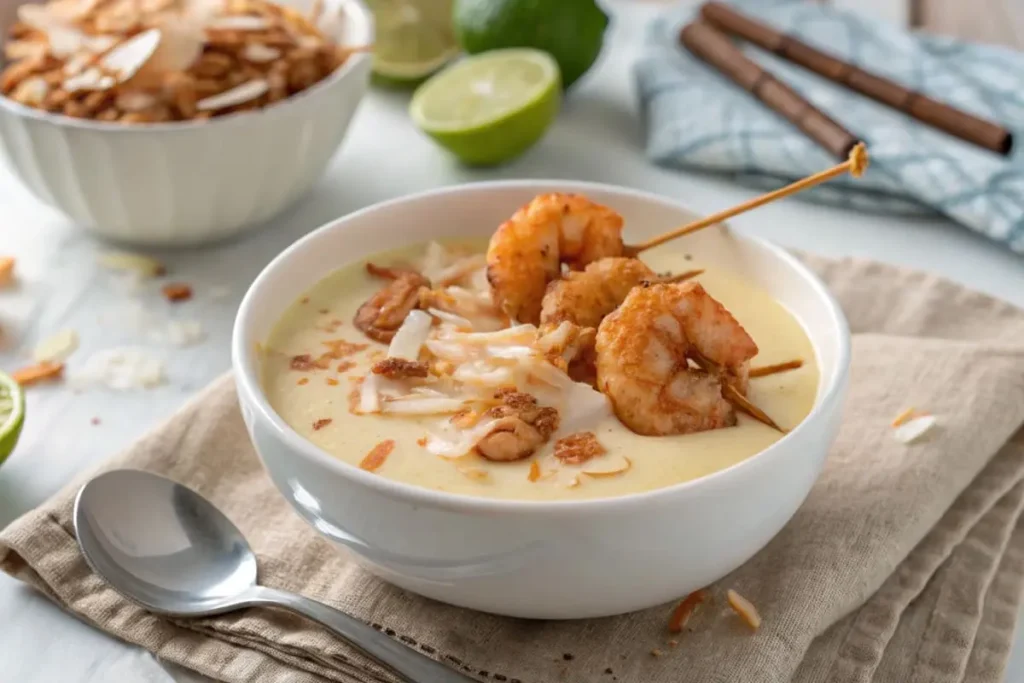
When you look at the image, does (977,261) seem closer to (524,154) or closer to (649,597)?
(524,154)

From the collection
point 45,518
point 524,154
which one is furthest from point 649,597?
point 524,154

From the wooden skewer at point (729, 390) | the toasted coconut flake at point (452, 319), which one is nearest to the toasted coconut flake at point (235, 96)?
the toasted coconut flake at point (452, 319)

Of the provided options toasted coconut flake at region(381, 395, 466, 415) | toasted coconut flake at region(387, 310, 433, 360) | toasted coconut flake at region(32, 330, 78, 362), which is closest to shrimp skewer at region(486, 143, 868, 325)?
toasted coconut flake at region(387, 310, 433, 360)

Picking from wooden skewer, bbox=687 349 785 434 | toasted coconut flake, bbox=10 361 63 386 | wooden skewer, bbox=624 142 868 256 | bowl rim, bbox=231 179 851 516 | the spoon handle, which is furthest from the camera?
toasted coconut flake, bbox=10 361 63 386

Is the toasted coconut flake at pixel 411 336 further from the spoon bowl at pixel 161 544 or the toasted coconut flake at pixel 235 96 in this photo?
the toasted coconut flake at pixel 235 96

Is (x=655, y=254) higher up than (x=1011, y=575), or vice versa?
(x=655, y=254)

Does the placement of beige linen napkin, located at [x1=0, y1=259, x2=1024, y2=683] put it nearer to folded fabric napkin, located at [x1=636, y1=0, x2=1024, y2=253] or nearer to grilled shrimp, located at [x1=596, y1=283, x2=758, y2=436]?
grilled shrimp, located at [x1=596, y1=283, x2=758, y2=436]
